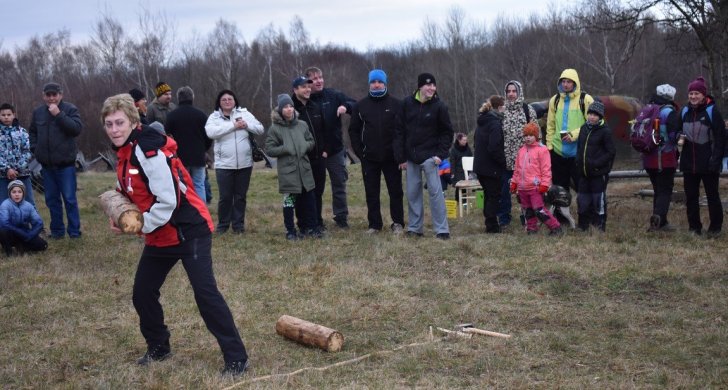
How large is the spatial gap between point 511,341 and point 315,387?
1.58 metres

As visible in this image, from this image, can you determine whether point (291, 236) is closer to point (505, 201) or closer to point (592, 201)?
point (505, 201)

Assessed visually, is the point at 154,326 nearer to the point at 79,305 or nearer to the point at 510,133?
the point at 79,305

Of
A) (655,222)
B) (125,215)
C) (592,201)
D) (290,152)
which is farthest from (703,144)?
(125,215)

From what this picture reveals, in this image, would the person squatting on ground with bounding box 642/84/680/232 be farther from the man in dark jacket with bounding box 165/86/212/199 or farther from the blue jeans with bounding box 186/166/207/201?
the blue jeans with bounding box 186/166/207/201

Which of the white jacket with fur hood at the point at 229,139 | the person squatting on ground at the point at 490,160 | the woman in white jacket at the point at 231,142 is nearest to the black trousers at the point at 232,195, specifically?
the woman in white jacket at the point at 231,142

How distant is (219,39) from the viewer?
60688mm

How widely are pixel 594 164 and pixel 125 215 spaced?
659 centimetres

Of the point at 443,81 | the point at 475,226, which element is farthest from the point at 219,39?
the point at 475,226

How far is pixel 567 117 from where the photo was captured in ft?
33.3

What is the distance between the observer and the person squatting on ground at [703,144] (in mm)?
9172

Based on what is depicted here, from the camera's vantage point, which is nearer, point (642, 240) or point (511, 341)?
point (511, 341)

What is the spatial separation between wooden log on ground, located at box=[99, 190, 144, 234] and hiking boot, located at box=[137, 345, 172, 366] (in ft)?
3.38

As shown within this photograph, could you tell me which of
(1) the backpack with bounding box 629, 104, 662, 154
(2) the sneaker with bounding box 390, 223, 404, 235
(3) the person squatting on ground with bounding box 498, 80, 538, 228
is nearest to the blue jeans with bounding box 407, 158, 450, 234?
(2) the sneaker with bounding box 390, 223, 404, 235

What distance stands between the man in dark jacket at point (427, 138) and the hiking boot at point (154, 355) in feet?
16.3
